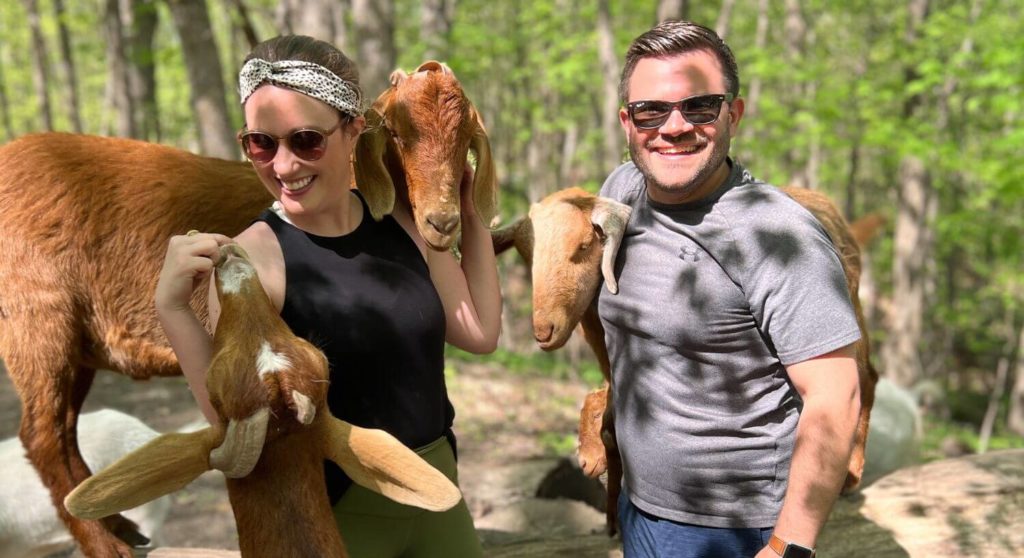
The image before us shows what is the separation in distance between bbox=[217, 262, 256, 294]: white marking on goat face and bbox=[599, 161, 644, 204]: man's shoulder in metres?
1.56

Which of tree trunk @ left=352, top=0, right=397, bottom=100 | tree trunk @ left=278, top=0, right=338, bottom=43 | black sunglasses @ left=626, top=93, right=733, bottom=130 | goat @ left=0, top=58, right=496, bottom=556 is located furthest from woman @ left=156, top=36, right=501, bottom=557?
tree trunk @ left=352, top=0, right=397, bottom=100

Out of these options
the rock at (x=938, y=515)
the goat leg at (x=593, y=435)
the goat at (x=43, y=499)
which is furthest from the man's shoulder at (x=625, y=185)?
the goat at (x=43, y=499)

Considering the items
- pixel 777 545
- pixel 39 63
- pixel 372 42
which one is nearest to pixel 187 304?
pixel 777 545

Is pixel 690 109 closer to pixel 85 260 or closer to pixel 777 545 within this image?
pixel 777 545

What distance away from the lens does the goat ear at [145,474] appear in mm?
1844

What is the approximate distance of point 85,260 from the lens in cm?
365

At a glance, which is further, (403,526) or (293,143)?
(403,526)

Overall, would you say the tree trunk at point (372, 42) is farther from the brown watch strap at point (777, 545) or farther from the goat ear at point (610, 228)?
the brown watch strap at point (777, 545)

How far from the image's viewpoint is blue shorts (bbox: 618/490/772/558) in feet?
8.59

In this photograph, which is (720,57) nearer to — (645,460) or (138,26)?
(645,460)

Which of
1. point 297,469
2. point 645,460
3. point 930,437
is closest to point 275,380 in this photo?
point 297,469

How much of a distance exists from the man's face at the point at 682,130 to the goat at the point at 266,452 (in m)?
1.24

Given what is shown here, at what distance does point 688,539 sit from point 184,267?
1834 mm

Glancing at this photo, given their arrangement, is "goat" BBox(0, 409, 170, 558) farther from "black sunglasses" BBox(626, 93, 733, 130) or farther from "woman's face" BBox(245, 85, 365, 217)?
"black sunglasses" BBox(626, 93, 733, 130)
